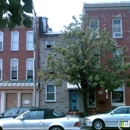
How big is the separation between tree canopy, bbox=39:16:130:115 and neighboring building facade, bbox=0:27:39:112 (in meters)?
5.27

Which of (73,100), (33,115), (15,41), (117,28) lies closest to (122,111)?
(33,115)

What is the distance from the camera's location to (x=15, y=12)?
2.42 meters

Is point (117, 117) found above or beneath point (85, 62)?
beneath

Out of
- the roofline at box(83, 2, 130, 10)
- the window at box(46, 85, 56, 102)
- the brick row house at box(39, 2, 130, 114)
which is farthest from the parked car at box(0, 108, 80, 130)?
the roofline at box(83, 2, 130, 10)

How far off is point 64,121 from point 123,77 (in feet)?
32.0

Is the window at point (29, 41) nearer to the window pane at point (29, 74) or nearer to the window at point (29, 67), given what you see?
the window at point (29, 67)

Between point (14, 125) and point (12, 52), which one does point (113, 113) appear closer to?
point (14, 125)

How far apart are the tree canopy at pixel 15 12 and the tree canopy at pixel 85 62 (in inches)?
613

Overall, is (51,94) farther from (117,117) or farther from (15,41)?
(117,117)

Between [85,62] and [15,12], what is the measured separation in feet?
52.0

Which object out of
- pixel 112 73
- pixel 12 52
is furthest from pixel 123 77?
pixel 12 52

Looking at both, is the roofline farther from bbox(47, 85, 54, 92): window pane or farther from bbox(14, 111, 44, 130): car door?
bbox(14, 111, 44, 130): car door

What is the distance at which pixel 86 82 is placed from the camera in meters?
19.8

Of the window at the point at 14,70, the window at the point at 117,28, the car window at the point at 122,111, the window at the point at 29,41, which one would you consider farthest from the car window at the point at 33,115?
the window at the point at 117,28
